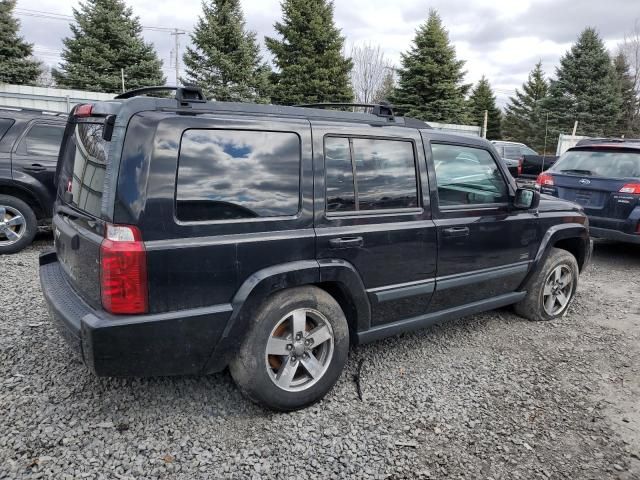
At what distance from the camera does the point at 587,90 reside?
32375 millimetres

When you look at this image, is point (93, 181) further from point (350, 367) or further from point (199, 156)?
point (350, 367)

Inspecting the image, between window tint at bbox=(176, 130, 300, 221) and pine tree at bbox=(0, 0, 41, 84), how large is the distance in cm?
2469

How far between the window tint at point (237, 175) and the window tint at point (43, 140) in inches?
184

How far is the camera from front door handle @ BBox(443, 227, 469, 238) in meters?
3.48

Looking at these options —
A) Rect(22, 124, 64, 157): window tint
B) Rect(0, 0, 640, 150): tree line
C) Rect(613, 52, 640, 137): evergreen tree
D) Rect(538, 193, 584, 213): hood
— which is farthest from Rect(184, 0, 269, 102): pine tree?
Rect(613, 52, 640, 137): evergreen tree

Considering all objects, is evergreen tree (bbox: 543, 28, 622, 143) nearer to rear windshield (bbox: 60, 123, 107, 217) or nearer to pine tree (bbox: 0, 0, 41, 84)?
pine tree (bbox: 0, 0, 41, 84)

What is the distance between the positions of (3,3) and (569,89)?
33.6m

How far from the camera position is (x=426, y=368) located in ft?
11.7

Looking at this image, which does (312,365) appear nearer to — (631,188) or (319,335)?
(319,335)

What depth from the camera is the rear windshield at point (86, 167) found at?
2.58 metres

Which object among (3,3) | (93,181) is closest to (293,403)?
(93,181)

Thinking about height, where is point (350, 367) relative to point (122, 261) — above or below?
below

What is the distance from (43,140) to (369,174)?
5161mm

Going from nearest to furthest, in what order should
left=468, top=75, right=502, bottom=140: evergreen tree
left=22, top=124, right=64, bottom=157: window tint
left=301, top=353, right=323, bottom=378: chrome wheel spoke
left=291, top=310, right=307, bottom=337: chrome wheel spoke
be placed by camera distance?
left=291, top=310, right=307, bottom=337: chrome wheel spoke → left=301, top=353, right=323, bottom=378: chrome wheel spoke → left=22, top=124, right=64, bottom=157: window tint → left=468, top=75, right=502, bottom=140: evergreen tree
